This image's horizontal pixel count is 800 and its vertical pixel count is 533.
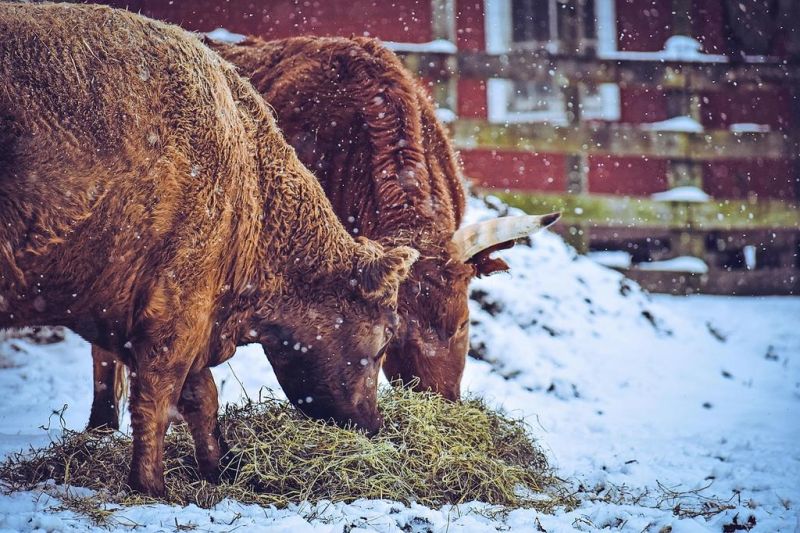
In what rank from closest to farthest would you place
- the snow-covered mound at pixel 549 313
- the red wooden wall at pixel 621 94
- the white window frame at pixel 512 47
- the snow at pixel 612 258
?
the snow-covered mound at pixel 549 313
the snow at pixel 612 258
the red wooden wall at pixel 621 94
the white window frame at pixel 512 47

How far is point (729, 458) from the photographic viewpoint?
550 centimetres

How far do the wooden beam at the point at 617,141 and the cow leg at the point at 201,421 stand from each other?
6.09 metres

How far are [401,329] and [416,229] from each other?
64cm

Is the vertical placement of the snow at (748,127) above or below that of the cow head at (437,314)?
above

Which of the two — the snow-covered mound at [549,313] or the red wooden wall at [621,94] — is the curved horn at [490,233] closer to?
the snow-covered mound at [549,313]

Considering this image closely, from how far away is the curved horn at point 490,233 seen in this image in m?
5.04

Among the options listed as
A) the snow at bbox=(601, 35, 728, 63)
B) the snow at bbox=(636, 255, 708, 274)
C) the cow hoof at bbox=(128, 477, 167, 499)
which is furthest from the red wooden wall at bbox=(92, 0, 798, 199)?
the cow hoof at bbox=(128, 477, 167, 499)

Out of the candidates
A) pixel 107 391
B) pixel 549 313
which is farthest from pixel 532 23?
pixel 107 391

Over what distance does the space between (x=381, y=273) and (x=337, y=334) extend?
0.35m

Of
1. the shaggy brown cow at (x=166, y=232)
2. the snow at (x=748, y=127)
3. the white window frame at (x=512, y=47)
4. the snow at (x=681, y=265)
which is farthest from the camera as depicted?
the snow at (x=748, y=127)

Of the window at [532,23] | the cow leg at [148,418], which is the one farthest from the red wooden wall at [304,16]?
the cow leg at [148,418]

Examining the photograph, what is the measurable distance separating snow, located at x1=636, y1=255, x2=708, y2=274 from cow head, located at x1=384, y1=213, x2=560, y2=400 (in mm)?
5447

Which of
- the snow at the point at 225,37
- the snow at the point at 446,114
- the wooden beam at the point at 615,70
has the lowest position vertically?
the snow at the point at 446,114

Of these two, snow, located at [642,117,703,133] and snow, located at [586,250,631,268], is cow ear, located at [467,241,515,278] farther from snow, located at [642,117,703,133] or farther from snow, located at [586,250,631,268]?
snow, located at [642,117,703,133]
